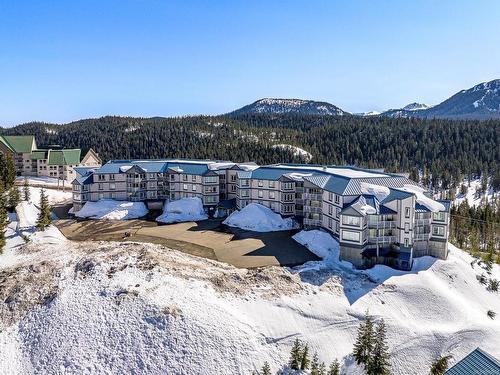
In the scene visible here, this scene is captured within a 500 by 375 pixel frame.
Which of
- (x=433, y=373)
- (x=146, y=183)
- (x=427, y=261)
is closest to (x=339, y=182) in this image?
(x=427, y=261)

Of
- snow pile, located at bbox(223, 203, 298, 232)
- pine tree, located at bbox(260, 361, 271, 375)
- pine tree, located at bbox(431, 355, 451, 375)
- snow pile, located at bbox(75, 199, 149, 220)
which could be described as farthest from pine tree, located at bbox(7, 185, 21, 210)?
pine tree, located at bbox(431, 355, 451, 375)

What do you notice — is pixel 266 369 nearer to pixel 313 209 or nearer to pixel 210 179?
pixel 313 209

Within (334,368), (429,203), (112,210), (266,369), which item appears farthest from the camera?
(112,210)

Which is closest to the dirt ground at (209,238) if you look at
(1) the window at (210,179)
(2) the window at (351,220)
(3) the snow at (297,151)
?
(2) the window at (351,220)

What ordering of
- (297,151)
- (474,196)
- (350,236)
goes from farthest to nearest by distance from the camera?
(297,151)
(474,196)
(350,236)

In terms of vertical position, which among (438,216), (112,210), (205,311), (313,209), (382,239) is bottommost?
(205,311)

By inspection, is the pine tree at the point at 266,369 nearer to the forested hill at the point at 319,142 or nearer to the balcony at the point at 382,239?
the balcony at the point at 382,239

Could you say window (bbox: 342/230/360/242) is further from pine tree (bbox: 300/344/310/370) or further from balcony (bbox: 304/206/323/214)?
pine tree (bbox: 300/344/310/370)

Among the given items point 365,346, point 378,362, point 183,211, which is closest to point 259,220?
point 183,211

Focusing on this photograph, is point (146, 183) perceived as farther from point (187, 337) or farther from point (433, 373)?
point (433, 373)
